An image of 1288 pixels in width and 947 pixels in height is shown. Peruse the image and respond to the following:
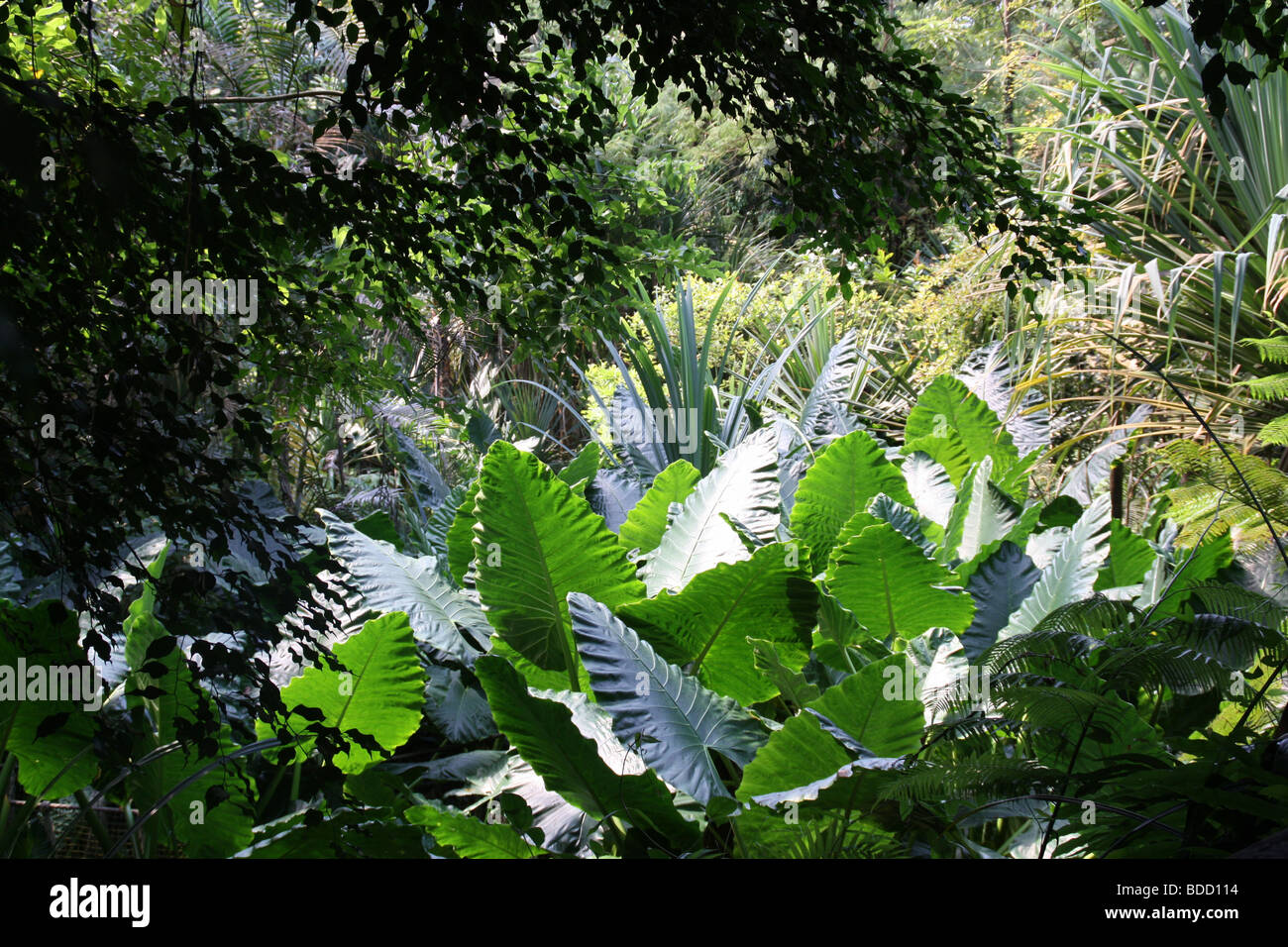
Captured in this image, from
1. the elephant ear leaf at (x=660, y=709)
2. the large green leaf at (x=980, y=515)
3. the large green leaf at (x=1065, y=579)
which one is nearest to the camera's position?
the elephant ear leaf at (x=660, y=709)

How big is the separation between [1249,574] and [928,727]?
1707mm

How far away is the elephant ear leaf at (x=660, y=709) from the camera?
82.7 inches

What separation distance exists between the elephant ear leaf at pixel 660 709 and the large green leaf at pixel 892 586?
1.68 ft

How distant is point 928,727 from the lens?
7.70 feet

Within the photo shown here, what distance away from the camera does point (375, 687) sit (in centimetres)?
259

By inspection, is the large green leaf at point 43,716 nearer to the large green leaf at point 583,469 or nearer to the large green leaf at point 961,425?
the large green leaf at point 583,469

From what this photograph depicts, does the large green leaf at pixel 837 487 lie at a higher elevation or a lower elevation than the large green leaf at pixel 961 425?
lower

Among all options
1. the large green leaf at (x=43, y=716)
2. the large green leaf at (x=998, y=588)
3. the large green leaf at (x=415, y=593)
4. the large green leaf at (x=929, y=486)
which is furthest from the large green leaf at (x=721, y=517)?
the large green leaf at (x=43, y=716)

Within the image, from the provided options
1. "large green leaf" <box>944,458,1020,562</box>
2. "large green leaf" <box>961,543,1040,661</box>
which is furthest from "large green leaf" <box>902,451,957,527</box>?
"large green leaf" <box>961,543,1040,661</box>
